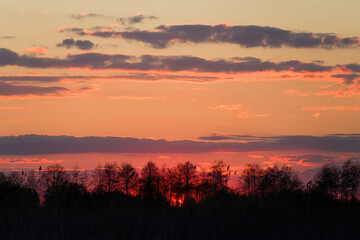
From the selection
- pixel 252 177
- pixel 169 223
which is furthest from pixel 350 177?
pixel 169 223

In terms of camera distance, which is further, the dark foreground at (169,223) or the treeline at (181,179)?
the treeline at (181,179)

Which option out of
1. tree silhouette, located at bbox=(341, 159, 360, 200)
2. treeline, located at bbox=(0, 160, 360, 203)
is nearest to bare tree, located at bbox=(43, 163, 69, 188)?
treeline, located at bbox=(0, 160, 360, 203)

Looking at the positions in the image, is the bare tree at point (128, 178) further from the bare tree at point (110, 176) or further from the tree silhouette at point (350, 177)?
the tree silhouette at point (350, 177)

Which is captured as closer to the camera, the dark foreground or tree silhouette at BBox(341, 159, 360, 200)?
the dark foreground

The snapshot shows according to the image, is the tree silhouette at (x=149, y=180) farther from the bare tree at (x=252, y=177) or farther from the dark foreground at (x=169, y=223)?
the dark foreground at (x=169, y=223)

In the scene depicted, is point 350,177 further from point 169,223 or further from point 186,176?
point 169,223

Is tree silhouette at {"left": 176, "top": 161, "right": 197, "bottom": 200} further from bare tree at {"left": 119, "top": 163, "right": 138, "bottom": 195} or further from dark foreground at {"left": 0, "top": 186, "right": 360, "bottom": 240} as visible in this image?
dark foreground at {"left": 0, "top": 186, "right": 360, "bottom": 240}

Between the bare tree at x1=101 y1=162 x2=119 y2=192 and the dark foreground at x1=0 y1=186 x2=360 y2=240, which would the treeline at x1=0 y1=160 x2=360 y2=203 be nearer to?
the bare tree at x1=101 y1=162 x2=119 y2=192

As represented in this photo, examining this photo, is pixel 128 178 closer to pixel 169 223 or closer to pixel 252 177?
pixel 252 177

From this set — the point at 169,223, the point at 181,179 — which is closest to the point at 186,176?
the point at 181,179

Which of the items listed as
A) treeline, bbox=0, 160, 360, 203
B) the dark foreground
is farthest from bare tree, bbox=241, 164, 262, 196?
the dark foreground

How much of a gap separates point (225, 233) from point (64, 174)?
6791 cm

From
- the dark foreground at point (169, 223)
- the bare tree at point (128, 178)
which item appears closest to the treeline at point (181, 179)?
the bare tree at point (128, 178)

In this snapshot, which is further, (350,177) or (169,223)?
(350,177)
